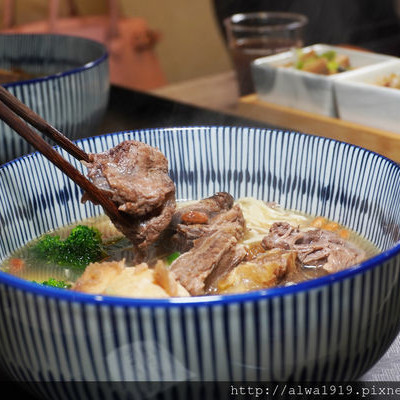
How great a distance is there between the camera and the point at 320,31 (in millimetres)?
4090

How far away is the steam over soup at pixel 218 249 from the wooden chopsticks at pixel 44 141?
0.13 m

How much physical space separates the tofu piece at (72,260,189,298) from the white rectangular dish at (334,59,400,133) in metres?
1.34

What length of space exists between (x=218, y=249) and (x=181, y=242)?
17 cm

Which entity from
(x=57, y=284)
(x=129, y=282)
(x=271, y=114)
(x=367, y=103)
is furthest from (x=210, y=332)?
(x=271, y=114)

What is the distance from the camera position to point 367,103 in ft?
7.06

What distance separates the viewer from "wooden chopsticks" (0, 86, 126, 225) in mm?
1144

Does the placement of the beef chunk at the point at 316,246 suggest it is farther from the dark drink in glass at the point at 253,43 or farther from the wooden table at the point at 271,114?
the dark drink in glass at the point at 253,43

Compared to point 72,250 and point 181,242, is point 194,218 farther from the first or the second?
point 72,250

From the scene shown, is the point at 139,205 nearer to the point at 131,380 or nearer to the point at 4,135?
the point at 131,380

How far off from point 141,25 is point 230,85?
138cm

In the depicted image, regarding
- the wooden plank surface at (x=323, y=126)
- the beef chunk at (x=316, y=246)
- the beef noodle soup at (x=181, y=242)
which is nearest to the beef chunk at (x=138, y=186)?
the beef noodle soup at (x=181, y=242)

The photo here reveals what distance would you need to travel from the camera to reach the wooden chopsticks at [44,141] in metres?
1.14

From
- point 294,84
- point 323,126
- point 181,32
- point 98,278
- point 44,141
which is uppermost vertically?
point 44,141

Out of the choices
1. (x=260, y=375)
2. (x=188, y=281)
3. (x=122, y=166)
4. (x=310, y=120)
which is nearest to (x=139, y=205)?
(x=122, y=166)
